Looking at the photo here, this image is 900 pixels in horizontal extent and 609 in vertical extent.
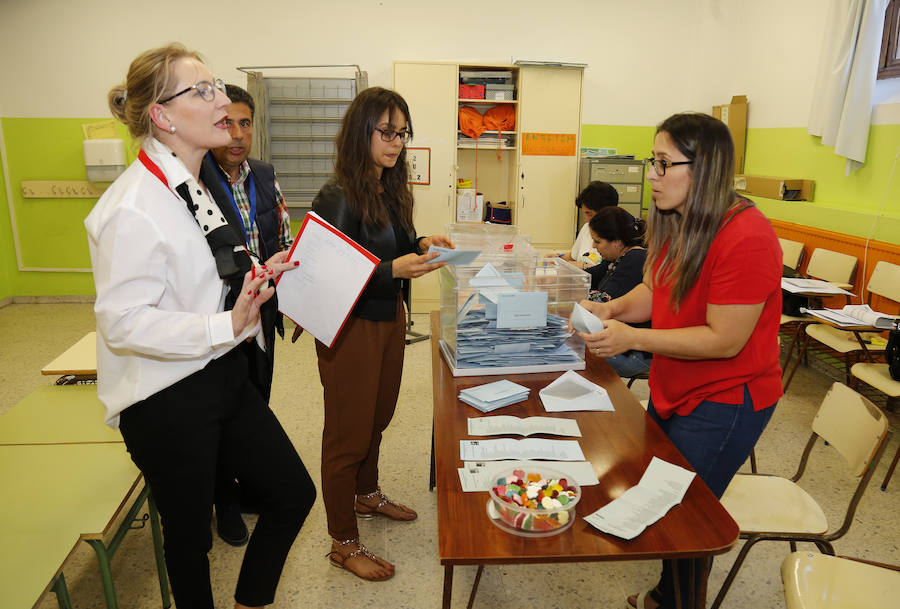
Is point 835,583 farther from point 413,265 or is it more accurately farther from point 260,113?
point 260,113

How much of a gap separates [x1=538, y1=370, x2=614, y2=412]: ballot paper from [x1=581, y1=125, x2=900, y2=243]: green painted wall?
115 inches

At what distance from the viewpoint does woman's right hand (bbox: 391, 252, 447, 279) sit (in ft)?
6.06

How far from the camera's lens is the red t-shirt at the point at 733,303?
56.9 inches

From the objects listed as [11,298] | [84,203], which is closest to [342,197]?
[84,203]

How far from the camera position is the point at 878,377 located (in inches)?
117

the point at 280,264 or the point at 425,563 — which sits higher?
the point at 280,264

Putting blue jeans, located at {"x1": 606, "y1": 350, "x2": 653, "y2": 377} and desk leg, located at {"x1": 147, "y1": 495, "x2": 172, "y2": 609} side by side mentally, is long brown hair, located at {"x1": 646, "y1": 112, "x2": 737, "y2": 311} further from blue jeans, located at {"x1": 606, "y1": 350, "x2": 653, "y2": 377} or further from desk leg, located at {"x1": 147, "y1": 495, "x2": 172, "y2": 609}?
desk leg, located at {"x1": 147, "y1": 495, "x2": 172, "y2": 609}

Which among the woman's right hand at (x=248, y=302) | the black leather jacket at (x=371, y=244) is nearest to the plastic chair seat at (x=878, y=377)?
the black leather jacket at (x=371, y=244)

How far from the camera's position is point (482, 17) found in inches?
225

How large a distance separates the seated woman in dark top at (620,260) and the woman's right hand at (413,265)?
138cm

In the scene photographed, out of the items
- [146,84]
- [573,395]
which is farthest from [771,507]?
[146,84]

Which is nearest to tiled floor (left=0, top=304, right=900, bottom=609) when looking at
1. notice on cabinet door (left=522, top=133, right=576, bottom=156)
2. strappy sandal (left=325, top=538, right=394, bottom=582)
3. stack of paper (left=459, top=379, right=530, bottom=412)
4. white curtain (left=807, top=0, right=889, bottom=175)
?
strappy sandal (left=325, top=538, right=394, bottom=582)

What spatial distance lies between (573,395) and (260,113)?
4475mm

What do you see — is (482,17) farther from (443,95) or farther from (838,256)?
(838,256)
